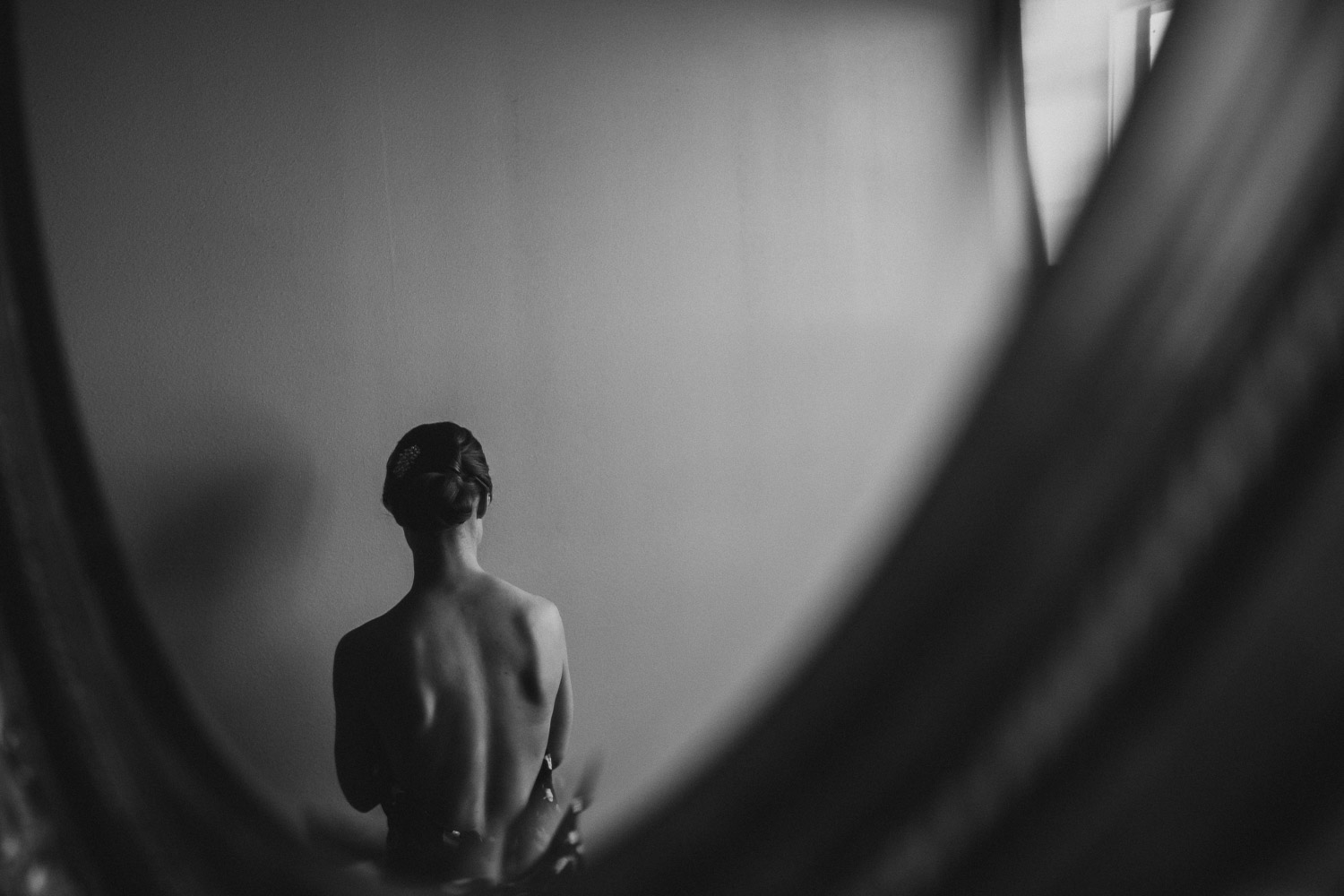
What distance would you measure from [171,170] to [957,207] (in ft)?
5.13

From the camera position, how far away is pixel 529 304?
1.63 metres

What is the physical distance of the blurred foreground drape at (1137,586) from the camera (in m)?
0.17

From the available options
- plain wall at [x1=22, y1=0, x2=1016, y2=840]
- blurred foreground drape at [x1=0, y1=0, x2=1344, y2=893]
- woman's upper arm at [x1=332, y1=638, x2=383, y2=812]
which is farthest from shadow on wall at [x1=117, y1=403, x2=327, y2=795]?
blurred foreground drape at [x1=0, y1=0, x2=1344, y2=893]

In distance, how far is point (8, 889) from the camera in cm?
34

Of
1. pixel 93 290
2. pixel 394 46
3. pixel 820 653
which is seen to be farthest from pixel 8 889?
pixel 394 46

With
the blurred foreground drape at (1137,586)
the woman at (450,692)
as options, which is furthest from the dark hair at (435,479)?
the blurred foreground drape at (1137,586)

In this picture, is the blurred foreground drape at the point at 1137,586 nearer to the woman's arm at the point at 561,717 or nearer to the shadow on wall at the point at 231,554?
the woman's arm at the point at 561,717

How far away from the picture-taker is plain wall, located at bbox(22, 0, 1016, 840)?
1.37m

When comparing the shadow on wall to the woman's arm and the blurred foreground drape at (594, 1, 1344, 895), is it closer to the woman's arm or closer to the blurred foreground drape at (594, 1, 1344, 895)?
the woman's arm

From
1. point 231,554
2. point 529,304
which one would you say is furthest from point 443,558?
point 529,304

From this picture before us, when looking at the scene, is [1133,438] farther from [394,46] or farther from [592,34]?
[592,34]

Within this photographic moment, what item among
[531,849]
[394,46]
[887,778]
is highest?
[394,46]

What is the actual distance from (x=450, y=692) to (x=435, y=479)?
0.93ft

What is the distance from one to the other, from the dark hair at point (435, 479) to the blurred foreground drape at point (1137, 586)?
104 centimetres
